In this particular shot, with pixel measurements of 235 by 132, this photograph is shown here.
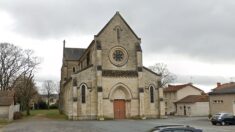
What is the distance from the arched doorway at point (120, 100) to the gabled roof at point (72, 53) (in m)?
25.7

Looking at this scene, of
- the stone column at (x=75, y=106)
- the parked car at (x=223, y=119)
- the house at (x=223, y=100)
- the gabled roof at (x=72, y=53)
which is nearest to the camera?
the parked car at (x=223, y=119)

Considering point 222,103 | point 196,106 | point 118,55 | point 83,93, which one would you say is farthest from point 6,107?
point 196,106

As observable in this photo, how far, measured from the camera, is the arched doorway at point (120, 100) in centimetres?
5069

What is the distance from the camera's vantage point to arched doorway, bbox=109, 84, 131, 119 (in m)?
50.7

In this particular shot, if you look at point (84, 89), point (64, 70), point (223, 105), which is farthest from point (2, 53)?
point (223, 105)

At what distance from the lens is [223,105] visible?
48.2m

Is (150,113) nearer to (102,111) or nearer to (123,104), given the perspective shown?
(123,104)

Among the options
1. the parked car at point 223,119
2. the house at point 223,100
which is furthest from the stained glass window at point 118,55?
the parked car at point 223,119

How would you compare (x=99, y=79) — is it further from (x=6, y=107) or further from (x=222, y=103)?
(x=222, y=103)

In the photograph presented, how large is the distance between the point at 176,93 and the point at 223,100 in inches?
1114

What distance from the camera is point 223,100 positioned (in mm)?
48156

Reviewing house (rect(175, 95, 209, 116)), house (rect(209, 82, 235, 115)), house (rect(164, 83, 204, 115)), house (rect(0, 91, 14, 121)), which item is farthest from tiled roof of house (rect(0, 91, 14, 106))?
house (rect(164, 83, 204, 115))

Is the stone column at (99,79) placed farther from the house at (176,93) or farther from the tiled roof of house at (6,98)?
the house at (176,93)

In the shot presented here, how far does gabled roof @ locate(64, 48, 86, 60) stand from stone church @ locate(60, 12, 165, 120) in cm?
2113
